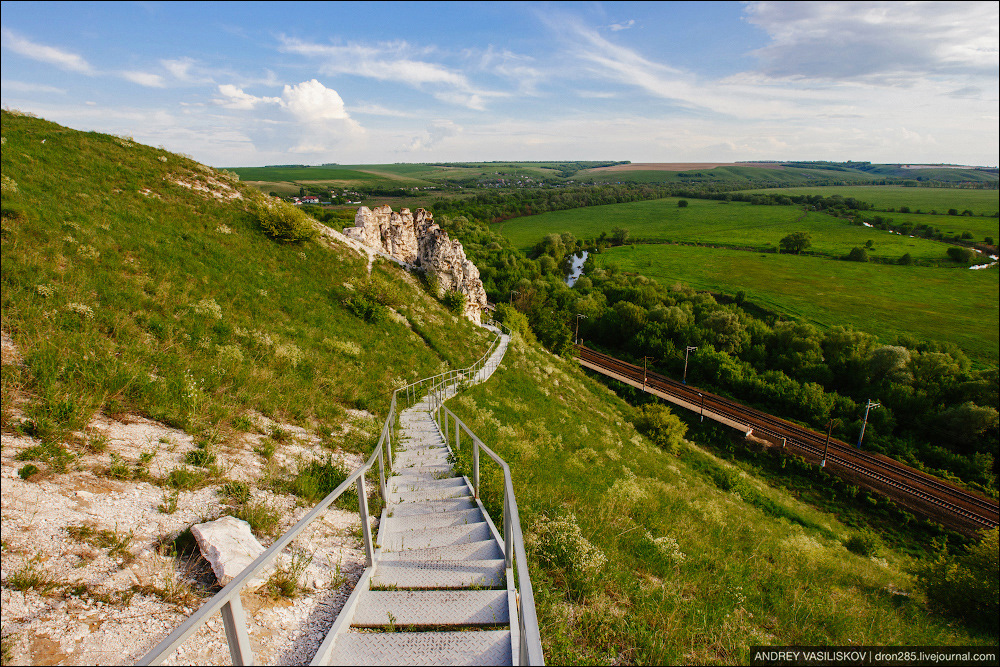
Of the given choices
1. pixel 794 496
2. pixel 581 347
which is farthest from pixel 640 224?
pixel 794 496

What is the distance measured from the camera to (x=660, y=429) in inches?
1112

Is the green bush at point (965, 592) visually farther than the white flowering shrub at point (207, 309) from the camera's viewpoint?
No

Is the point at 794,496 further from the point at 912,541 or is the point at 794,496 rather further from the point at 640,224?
the point at 640,224

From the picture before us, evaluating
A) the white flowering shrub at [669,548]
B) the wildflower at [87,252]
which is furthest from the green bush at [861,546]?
the wildflower at [87,252]

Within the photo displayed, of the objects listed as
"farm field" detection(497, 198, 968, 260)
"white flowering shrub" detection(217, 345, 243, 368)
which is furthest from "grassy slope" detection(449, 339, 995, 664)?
"farm field" detection(497, 198, 968, 260)

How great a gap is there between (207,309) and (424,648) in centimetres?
1270

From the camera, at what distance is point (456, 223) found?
105 meters

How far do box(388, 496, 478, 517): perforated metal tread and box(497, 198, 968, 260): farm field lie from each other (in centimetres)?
5978

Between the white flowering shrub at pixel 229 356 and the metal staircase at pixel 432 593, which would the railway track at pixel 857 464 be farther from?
the white flowering shrub at pixel 229 356

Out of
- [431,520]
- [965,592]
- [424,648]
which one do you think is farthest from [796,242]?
[424,648]

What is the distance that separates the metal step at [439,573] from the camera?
4.65 meters

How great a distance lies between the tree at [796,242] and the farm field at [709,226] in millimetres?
1346

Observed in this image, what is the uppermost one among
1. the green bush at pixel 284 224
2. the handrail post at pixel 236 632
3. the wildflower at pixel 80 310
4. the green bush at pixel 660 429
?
the green bush at pixel 284 224

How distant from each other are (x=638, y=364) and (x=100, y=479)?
5963cm
